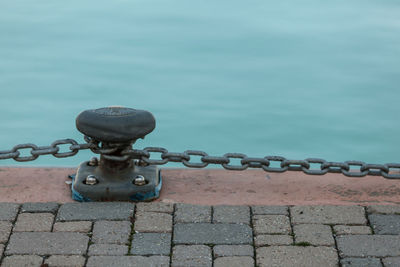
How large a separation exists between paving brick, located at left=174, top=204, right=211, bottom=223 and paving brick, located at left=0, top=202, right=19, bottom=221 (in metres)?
0.84

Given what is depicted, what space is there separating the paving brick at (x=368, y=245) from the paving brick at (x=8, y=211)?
165 centimetres

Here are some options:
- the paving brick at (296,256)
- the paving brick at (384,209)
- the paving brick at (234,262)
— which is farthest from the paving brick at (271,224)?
the paving brick at (384,209)

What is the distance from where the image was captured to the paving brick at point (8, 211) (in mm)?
3765

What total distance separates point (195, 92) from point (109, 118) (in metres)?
2.64

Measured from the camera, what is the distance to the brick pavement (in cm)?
Answer: 342

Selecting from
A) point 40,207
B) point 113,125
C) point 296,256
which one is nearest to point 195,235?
point 296,256

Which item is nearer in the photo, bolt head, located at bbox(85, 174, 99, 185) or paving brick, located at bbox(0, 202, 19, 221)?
paving brick, located at bbox(0, 202, 19, 221)

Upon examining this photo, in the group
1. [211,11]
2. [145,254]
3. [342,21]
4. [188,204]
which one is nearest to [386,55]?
[342,21]

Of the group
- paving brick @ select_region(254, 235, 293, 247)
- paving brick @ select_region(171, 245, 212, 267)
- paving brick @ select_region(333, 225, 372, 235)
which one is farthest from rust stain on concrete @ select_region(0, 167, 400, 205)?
paving brick @ select_region(171, 245, 212, 267)

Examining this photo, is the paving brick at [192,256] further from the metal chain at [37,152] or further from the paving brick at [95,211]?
the metal chain at [37,152]

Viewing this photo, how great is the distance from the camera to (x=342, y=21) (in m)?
7.99

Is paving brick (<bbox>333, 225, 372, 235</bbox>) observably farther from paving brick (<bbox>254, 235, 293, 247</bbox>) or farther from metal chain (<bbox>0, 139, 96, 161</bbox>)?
metal chain (<bbox>0, 139, 96, 161</bbox>)

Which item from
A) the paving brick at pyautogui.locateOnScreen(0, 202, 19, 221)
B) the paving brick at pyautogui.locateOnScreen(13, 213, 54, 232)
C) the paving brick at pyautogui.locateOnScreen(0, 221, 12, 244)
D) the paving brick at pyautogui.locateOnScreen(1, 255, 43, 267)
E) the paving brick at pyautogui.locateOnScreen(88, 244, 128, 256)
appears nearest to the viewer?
the paving brick at pyautogui.locateOnScreen(1, 255, 43, 267)

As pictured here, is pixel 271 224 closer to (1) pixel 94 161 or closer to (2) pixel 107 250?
(2) pixel 107 250
